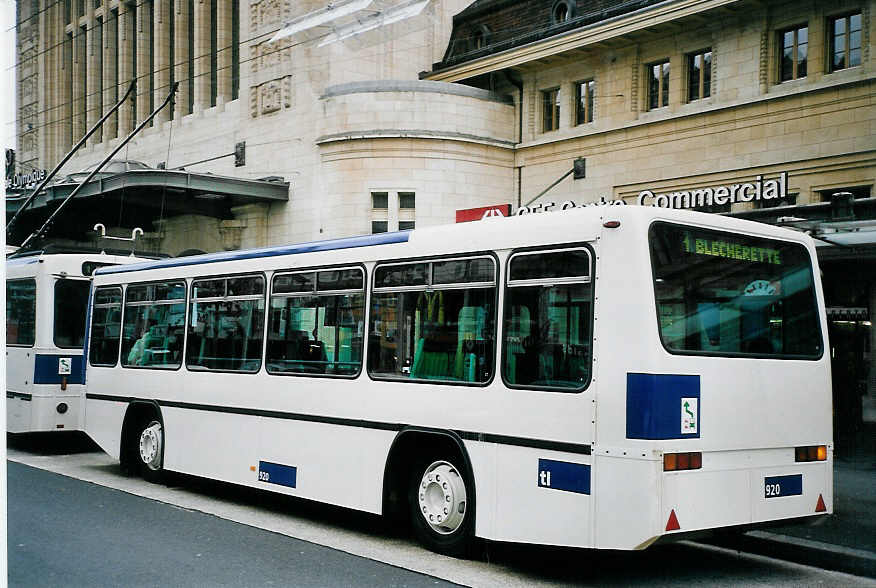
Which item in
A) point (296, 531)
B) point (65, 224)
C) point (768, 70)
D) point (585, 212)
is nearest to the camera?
point (585, 212)

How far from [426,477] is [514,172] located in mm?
20446

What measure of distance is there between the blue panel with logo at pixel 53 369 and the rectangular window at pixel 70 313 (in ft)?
0.64

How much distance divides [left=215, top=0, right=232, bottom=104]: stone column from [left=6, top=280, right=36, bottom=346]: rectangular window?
17649mm

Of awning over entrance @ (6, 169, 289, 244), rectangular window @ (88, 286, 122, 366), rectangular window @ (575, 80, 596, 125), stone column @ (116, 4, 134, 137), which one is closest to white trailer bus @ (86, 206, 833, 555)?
rectangular window @ (88, 286, 122, 366)

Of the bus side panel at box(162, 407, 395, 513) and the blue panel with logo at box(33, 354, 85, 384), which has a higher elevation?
the blue panel with logo at box(33, 354, 85, 384)

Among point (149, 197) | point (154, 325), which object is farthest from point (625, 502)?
point (149, 197)

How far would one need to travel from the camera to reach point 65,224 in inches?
1471

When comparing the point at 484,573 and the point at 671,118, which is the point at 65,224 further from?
the point at 484,573

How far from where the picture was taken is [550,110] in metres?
27.8

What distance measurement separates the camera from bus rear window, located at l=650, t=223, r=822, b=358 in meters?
7.25

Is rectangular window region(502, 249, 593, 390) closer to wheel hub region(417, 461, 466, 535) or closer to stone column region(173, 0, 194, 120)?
wheel hub region(417, 461, 466, 535)

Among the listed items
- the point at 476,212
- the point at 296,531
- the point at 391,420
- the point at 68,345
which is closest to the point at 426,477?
the point at 391,420

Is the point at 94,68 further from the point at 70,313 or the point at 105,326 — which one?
the point at 105,326

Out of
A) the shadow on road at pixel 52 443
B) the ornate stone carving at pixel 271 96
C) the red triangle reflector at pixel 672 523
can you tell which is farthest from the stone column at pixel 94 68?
the red triangle reflector at pixel 672 523
